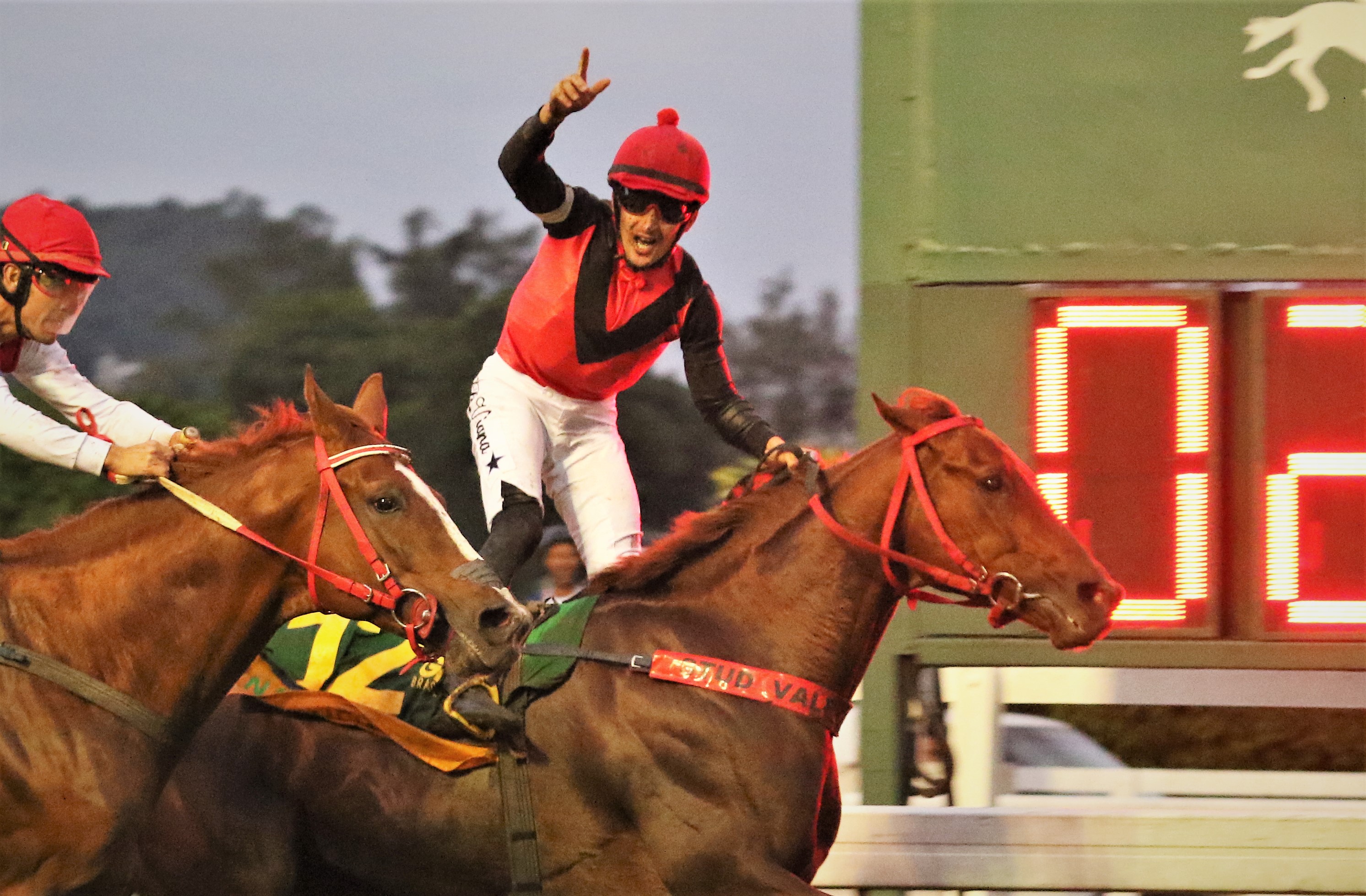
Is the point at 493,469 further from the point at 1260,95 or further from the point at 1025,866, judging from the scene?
the point at 1260,95

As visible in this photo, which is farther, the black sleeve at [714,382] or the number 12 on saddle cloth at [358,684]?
the black sleeve at [714,382]

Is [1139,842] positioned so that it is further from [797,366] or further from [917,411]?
[797,366]

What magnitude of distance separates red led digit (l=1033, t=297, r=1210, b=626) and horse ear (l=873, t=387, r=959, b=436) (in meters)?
0.58

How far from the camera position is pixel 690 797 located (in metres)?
4.12

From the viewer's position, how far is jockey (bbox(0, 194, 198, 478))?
386 centimetres

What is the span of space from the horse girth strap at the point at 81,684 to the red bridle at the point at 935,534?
162 cm

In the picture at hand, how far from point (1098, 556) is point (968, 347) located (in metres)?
0.68

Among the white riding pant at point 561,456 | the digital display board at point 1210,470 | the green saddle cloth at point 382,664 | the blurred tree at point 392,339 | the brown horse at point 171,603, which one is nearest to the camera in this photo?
the brown horse at point 171,603

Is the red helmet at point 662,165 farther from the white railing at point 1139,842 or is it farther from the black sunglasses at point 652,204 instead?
the white railing at point 1139,842

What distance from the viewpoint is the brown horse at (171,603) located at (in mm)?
3592

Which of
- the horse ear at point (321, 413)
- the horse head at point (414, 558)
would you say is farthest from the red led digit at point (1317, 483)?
the horse ear at point (321, 413)

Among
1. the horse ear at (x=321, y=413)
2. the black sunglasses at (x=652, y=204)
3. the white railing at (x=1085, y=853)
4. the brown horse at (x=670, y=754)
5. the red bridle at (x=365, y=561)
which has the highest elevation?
the black sunglasses at (x=652, y=204)

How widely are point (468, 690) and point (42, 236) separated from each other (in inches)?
55.6

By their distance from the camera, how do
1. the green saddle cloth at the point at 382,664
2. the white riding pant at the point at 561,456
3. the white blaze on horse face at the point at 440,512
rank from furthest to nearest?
1. the white riding pant at the point at 561,456
2. the green saddle cloth at the point at 382,664
3. the white blaze on horse face at the point at 440,512
